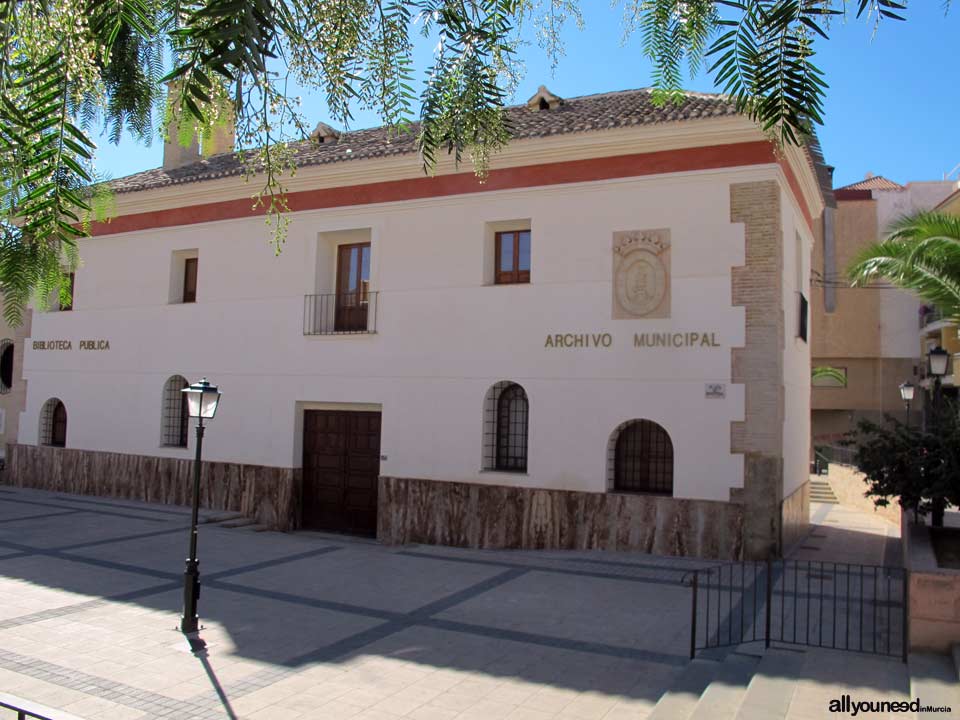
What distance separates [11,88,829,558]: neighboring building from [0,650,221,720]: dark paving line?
5018 mm

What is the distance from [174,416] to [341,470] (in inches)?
172

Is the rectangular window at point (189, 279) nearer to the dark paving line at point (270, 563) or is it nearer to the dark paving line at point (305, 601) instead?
the dark paving line at point (270, 563)

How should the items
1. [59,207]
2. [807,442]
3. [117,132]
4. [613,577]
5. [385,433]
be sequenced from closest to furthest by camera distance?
[59,207] → [117,132] → [613,577] → [385,433] → [807,442]

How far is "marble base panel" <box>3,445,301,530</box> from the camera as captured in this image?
1503 cm

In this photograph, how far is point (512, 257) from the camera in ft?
44.5

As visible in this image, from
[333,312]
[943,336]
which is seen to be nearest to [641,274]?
[333,312]

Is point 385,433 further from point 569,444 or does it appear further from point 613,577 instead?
point 613,577

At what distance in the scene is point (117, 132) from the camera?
341cm

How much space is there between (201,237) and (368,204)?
164 inches

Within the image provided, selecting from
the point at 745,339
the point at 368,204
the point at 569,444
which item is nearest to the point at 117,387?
the point at 368,204

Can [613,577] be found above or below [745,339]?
below

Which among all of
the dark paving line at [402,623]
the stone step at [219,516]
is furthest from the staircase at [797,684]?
the stone step at [219,516]

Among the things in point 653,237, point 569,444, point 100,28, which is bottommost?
point 569,444

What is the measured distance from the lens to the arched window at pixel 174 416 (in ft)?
54.5
